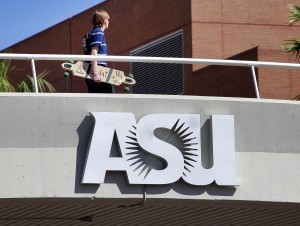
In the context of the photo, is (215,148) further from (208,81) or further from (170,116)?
(208,81)

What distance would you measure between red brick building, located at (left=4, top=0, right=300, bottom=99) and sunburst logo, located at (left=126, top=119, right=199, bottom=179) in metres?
10.00

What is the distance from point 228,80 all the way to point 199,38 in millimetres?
2987

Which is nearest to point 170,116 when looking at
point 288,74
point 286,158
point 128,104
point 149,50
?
point 128,104

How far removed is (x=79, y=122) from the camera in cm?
1548

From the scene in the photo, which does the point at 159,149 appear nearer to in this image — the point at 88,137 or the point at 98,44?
the point at 88,137

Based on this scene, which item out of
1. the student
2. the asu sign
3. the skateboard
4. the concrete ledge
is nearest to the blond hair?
the student

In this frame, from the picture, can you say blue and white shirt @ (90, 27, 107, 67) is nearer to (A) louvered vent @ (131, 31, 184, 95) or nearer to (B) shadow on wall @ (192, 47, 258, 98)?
(B) shadow on wall @ (192, 47, 258, 98)

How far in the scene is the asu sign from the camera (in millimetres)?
15273

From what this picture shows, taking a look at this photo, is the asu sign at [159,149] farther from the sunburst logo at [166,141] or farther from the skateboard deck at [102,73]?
the skateboard deck at [102,73]

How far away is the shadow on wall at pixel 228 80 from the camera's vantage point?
2577 centimetres

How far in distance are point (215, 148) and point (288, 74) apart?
33.4 feet

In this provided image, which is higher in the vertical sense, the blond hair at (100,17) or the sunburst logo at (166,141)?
the blond hair at (100,17)

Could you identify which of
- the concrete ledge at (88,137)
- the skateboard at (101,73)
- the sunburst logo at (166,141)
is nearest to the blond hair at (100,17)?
the skateboard at (101,73)

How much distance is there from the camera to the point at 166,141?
51.4 feet
